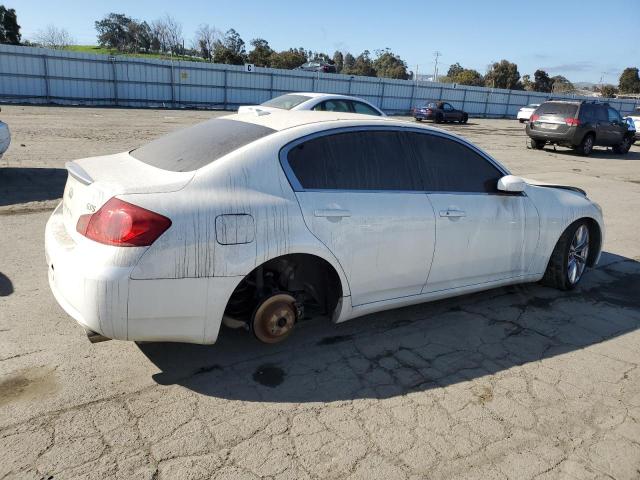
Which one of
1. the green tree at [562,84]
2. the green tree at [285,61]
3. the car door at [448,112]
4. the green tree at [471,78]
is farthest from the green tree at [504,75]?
the car door at [448,112]

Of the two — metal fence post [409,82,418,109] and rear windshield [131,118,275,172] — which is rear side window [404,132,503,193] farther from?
metal fence post [409,82,418,109]

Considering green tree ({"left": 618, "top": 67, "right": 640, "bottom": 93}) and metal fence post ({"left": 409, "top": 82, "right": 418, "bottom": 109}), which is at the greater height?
green tree ({"left": 618, "top": 67, "right": 640, "bottom": 93})

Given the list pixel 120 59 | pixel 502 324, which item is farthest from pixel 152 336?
pixel 120 59

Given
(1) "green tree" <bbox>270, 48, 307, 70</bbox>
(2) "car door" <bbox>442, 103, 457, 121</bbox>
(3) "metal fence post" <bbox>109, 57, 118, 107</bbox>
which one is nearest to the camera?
(3) "metal fence post" <bbox>109, 57, 118, 107</bbox>

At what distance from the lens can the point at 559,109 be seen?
60.0 feet

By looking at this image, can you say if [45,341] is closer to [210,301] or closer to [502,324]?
[210,301]

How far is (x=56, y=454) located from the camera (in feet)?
8.09

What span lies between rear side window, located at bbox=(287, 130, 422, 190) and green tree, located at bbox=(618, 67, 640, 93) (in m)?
103

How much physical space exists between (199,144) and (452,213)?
6.37 feet

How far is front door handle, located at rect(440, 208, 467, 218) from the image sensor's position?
152 inches

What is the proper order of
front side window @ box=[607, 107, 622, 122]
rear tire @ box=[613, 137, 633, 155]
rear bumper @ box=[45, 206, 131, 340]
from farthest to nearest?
rear tire @ box=[613, 137, 633, 155] < front side window @ box=[607, 107, 622, 122] < rear bumper @ box=[45, 206, 131, 340]

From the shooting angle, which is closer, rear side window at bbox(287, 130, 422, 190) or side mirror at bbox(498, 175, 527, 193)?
rear side window at bbox(287, 130, 422, 190)

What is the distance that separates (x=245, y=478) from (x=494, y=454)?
1.30m

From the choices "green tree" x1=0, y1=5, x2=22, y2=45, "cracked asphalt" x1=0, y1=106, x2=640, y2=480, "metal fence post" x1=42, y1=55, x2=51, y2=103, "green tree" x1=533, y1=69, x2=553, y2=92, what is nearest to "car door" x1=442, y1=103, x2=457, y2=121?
"metal fence post" x1=42, y1=55, x2=51, y2=103
